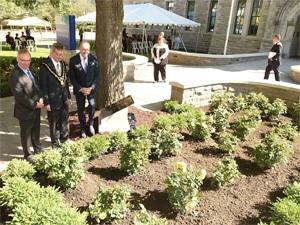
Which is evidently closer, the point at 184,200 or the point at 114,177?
the point at 184,200

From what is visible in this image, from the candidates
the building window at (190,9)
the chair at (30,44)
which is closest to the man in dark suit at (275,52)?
the chair at (30,44)

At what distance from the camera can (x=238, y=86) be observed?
8875mm

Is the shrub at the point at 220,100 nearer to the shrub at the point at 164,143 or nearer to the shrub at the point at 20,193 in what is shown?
the shrub at the point at 164,143

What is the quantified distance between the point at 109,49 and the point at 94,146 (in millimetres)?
2363

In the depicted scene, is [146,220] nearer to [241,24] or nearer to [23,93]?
[23,93]

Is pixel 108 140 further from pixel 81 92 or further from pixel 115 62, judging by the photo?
pixel 115 62

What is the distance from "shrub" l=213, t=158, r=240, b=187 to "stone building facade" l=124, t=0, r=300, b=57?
14.6 meters

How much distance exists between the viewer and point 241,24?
23.0 m

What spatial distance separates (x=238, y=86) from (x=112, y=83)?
3.78m

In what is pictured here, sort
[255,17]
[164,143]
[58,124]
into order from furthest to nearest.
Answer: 1. [255,17]
2. [58,124]
3. [164,143]

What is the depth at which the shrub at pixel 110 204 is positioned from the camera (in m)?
3.87

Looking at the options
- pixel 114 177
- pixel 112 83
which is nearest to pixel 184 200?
pixel 114 177

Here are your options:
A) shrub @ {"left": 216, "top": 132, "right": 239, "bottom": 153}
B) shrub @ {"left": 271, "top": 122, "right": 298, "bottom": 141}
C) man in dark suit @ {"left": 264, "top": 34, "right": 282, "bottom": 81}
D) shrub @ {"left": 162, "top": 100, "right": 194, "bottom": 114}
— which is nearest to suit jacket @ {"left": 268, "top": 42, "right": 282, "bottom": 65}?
man in dark suit @ {"left": 264, "top": 34, "right": 282, "bottom": 81}

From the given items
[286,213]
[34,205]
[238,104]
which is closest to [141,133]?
[34,205]
